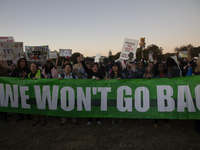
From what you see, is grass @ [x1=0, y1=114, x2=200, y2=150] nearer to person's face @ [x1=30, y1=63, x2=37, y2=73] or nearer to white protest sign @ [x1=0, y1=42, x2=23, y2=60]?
person's face @ [x1=30, y1=63, x2=37, y2=73]

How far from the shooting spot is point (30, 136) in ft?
12.3

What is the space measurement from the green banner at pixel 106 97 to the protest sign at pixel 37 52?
8.86 ft

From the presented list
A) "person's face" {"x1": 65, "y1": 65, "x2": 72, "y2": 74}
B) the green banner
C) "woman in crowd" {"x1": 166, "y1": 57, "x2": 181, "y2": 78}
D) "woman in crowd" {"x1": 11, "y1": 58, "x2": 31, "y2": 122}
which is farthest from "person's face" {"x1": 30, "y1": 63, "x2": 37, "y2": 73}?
"woman in crowd" {"x1": 166, "y1": 57, "x2": 181, "y2": 78}

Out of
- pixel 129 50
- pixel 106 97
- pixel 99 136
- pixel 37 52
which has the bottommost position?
pixel 99 136

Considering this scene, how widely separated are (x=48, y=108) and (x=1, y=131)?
1.41 meters

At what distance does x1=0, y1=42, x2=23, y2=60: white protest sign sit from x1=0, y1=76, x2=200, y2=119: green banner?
219cm

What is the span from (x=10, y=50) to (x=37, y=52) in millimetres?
1145

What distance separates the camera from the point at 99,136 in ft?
12.1

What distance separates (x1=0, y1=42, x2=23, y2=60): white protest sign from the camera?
6.24 meters

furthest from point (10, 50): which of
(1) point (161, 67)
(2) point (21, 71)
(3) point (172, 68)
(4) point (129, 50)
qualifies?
(3) point (172, 68)

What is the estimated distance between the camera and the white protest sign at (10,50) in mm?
6238

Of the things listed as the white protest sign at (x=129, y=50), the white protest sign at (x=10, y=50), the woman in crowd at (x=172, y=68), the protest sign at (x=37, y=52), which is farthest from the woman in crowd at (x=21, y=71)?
the white protest sign at (x=129, y=50)

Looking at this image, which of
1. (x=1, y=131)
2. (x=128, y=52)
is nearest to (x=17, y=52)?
(x=1, y=131)

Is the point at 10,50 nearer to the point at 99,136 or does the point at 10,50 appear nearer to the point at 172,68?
the point at 99,136
